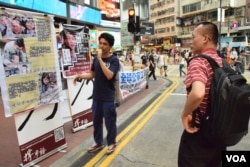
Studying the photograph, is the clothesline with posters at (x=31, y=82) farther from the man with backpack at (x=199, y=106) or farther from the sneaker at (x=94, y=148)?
the man with backpack at (x=199, y=106)

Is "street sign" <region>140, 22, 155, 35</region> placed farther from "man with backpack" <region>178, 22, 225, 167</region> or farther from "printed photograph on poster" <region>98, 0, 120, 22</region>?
"printed photograph on poster" <region>98, 0, 120, 22</region>

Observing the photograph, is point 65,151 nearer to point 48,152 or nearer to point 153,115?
point 48,152

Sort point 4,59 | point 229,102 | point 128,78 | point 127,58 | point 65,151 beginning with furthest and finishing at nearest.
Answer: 1. point 127,58
2. point 128,78
3. point 65,151
4. point 4,59
5. point 229,102

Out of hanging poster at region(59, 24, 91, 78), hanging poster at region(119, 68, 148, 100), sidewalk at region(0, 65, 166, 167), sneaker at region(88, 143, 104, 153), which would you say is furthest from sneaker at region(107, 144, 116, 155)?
hanging poster at region(119, 68, 148, 100)

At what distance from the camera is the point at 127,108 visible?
923 centimetres

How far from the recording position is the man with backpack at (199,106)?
7.99 ft

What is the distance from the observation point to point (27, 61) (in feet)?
14.7

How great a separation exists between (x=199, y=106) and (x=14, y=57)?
2.73m

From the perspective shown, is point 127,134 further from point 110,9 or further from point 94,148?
point 110,9

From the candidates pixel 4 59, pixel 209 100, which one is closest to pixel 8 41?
pixel 4 59

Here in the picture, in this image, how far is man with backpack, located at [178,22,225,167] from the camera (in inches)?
95.9

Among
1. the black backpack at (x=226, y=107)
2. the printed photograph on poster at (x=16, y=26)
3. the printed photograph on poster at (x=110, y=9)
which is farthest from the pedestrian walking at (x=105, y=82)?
the printed photograph on poster at (x=110, y=9)

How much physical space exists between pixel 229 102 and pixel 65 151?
139 inches

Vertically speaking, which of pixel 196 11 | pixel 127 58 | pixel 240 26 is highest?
pixel 196 11
